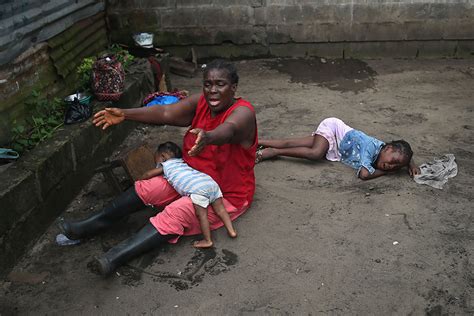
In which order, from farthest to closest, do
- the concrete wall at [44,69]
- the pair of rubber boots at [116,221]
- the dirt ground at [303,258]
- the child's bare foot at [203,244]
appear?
the concrete wall at [44,69] → the child's bare foot at [203,244] → the pair of rubber boots at [116,221] → the dirt ground at [303,258]

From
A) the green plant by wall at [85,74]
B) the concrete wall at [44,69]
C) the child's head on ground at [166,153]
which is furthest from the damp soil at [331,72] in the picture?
the child's head on ground at [166,153]

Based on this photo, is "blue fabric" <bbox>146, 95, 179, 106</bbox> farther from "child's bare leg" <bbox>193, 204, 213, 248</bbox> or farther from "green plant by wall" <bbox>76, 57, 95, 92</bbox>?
"child's bare leg" <bbox>193, 204, 213, 248</bbox>

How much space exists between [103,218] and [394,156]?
2.69m

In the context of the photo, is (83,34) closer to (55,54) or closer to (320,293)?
(55,54)

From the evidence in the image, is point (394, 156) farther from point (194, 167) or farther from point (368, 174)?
point (194, 167)

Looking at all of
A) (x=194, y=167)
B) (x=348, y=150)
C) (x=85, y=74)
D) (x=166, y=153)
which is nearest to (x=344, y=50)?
(x=348, y=150)

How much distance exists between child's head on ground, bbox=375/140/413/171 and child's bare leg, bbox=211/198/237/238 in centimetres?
174

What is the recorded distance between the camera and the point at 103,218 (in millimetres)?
3758

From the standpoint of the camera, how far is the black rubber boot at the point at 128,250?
3.30 meters

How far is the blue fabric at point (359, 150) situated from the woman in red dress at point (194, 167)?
129cm

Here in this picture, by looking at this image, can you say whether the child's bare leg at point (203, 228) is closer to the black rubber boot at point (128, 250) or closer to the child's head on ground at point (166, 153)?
the black rubber boot at point (128, 250)

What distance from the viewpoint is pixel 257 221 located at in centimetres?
398

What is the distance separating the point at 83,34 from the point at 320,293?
4675 millimetres

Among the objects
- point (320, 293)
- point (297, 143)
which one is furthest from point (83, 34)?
point (320, 293)
